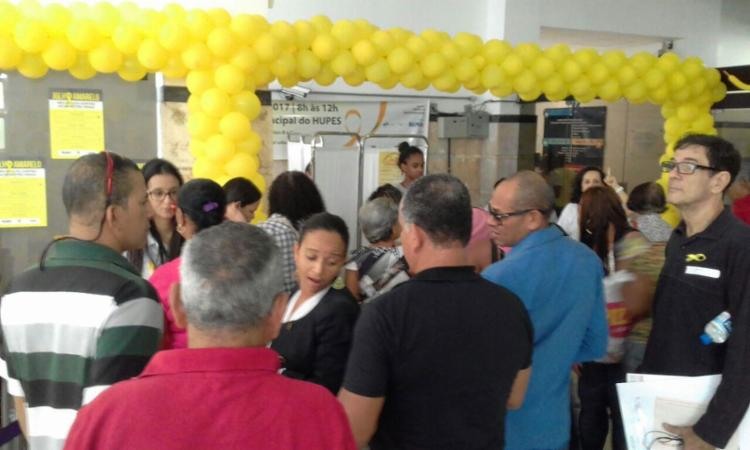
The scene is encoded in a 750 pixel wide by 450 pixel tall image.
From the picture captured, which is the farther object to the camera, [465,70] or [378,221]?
[465,70]

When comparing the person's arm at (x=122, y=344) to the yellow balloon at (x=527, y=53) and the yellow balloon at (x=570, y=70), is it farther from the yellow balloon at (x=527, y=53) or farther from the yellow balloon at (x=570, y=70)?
the yellow balloon at (x=570, y=70)

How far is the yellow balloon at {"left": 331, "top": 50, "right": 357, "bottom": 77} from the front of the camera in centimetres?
443

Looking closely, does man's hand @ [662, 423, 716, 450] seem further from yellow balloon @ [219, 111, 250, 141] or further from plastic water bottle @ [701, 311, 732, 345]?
yellow balloon @ [219, 111, 250, 141]

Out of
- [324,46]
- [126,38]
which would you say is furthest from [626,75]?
[126,38]

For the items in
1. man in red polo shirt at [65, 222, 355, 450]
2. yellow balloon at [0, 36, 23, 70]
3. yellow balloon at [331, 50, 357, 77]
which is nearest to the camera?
man in red polo shirt at [65, 222, 355, 450]

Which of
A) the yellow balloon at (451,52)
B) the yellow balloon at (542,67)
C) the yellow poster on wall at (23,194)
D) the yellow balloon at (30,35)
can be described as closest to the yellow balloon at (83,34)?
the yellow balloon at (30,35)

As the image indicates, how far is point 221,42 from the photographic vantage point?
12.9ft

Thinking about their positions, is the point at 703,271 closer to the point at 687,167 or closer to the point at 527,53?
the point at 687,167

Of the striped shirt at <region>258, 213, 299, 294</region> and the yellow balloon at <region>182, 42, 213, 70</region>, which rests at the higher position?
the yellow balloon at <region>182, 42, 213, 70</region>

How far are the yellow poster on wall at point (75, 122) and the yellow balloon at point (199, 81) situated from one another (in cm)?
64

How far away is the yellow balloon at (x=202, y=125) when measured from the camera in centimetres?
411

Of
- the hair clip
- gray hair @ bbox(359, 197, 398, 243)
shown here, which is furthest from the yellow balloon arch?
the hair clip

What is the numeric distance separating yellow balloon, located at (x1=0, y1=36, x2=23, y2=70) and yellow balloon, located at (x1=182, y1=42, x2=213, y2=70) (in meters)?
0.86

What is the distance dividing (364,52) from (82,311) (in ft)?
10.8
